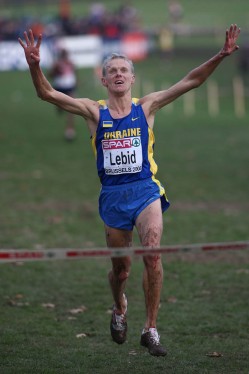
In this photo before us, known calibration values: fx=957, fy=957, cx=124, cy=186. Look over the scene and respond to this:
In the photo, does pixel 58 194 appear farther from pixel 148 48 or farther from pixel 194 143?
pixel 148 48

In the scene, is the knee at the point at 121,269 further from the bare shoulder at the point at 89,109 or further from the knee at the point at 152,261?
the bare shoulder at the point at 89,109

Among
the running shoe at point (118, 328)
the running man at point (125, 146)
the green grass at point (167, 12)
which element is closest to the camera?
the running man at point (125, 146)

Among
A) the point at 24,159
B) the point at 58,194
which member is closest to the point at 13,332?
the point at 58,194

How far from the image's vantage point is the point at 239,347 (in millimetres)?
8062

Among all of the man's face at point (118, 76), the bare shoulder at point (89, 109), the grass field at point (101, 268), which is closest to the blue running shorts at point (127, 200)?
the bare shoulder at point (89, 109)

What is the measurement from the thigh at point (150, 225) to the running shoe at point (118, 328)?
0.84 meters

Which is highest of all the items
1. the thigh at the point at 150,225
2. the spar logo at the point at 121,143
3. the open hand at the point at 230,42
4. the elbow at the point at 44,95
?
the open hand at the point at 230,42

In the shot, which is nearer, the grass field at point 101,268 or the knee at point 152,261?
the knee at point 152,261

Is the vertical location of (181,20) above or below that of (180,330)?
above

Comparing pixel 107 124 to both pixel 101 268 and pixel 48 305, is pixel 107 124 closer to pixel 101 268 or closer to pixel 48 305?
pixel 48 305

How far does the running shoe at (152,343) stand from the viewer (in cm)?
741

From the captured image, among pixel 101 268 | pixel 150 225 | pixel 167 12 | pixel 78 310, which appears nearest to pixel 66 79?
pixel 101 268

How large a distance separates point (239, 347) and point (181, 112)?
23.8m

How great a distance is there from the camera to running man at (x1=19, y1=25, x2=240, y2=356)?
301 inches
